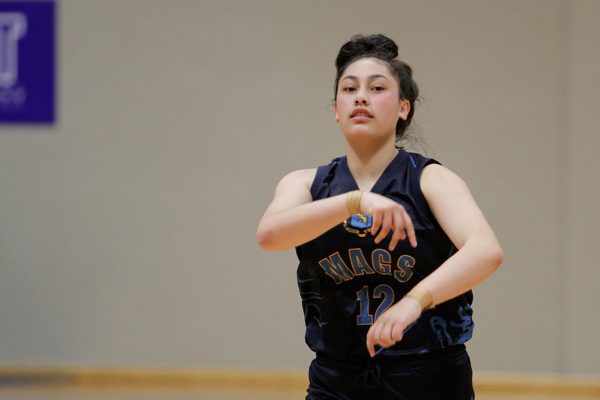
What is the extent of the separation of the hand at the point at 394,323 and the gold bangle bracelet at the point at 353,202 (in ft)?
0.76

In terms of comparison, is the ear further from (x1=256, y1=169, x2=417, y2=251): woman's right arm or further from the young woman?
(x1=256, y1=169, x2=417, y2=251): woman's right arm

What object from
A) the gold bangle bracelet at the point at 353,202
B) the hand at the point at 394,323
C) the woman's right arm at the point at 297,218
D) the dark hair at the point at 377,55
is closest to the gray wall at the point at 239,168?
the dark hair at the point at 377,55

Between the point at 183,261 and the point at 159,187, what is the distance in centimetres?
51

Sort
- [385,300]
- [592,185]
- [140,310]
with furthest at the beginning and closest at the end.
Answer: [140,310]
[592,185]
[385,300]

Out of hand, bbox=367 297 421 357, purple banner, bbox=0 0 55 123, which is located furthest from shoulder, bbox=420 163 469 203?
purple banner, bbox=0 0 55 123

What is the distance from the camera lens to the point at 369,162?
222 centimetres

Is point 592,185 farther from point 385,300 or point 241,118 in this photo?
point 385,300

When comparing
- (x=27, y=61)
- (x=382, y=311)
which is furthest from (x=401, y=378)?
(x=27, y=61)

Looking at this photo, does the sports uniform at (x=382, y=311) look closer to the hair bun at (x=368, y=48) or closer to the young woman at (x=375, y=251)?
the young woman at (x=375, y=251)

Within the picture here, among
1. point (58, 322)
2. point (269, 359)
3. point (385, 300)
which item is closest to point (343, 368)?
point (385, 300)

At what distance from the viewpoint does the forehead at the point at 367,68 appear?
2.25 metres

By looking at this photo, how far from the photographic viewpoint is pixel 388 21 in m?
5.39

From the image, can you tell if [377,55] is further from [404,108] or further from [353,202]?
[353,202]

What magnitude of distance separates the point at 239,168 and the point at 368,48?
3.26 meters
